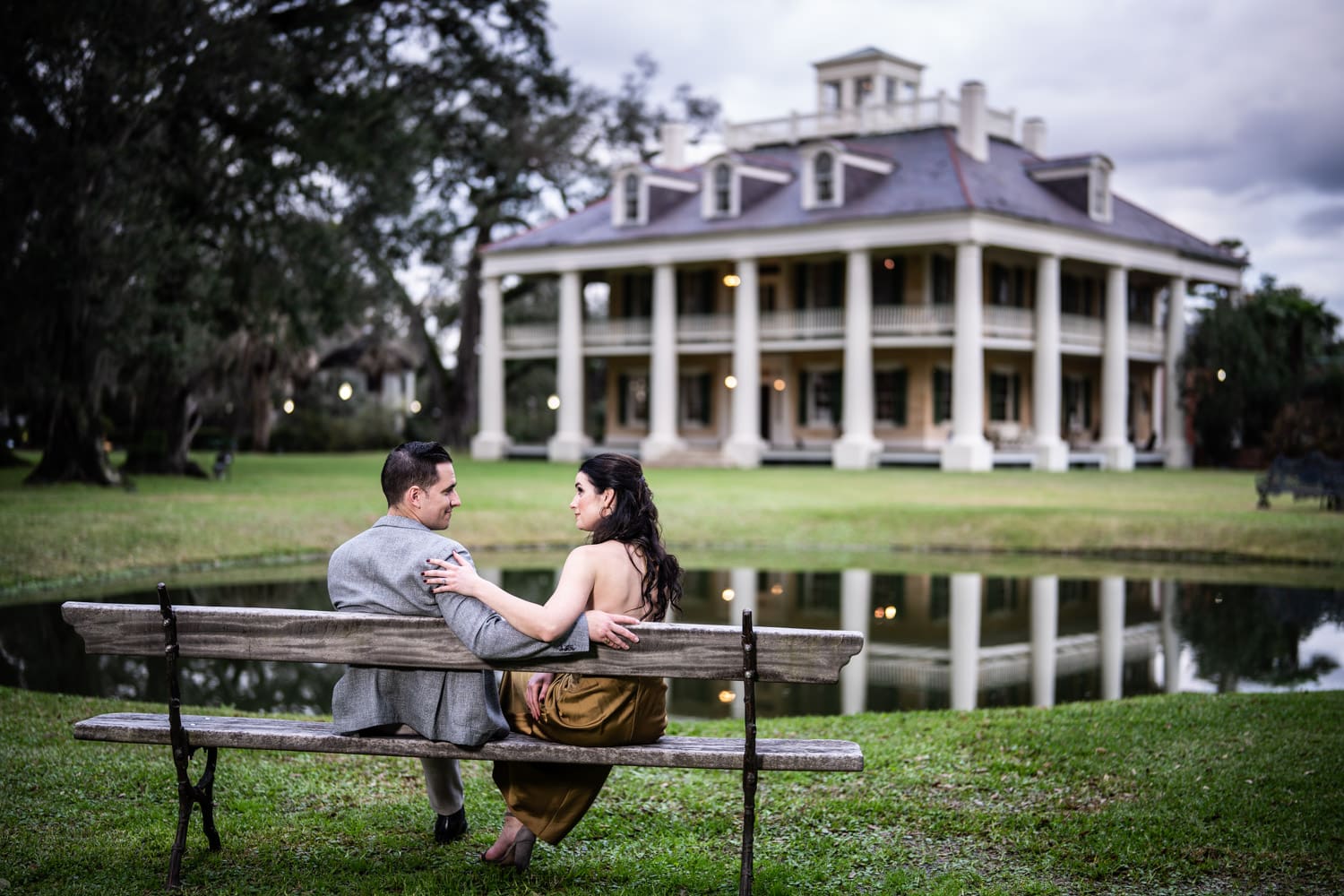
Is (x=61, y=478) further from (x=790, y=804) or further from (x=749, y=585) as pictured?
(x=790, y=804)

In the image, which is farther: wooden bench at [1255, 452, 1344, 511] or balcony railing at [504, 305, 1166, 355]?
balcony railing at [504, 305, 1166, 355]

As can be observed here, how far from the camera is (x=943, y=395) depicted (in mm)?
39062

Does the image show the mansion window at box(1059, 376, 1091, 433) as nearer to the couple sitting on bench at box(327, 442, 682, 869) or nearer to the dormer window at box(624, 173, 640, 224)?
the dormer window at box(624, 173, 640, 224)

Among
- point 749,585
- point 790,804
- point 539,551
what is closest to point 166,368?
point 539,551

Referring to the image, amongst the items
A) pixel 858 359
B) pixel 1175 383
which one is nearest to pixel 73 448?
pixel 858 359

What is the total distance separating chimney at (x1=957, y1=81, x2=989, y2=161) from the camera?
39.1 m

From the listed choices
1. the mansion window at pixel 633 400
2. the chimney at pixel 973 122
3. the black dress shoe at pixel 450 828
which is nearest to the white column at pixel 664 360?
the mansion window at pixel 633 400

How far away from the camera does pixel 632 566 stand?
4617mm

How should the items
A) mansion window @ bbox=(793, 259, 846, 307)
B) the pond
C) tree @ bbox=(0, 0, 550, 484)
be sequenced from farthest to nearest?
mansion window @ bbox=(793, 259, 846, 307) → tree @ bbox=(0, 0, 550, 484) → the pond

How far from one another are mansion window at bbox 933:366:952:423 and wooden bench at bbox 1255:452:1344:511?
17.4 meters

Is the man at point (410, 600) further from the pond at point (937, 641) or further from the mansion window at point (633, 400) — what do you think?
the mansion window at point (633, 400)

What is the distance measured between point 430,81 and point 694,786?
23385 millimetres

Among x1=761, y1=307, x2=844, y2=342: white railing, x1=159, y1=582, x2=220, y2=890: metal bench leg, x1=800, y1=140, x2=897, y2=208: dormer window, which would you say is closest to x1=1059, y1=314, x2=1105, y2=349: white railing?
x1=761, y1=307, x2=844, y2=342: white railing

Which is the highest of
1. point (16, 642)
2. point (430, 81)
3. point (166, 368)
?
point (430, 81)
